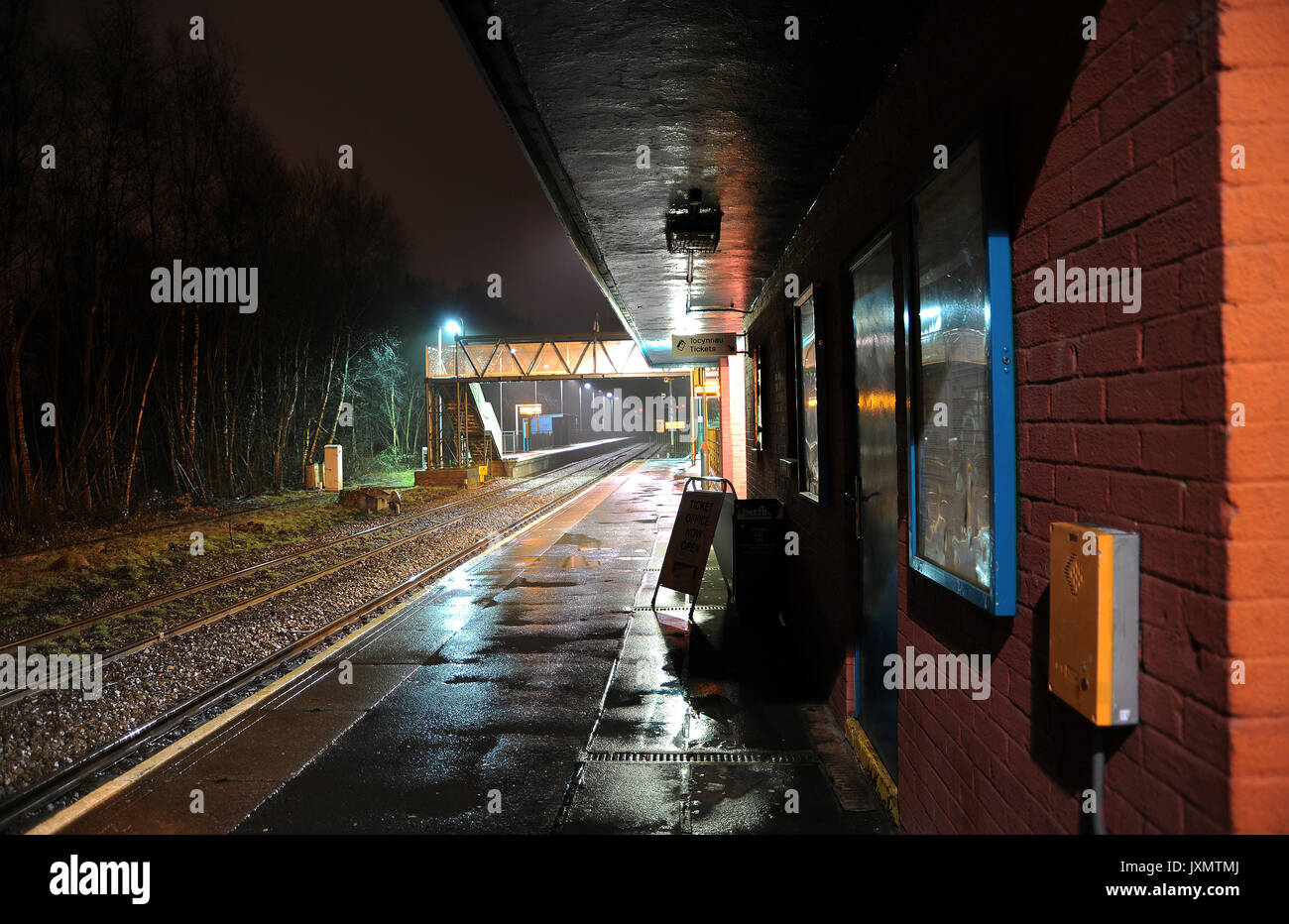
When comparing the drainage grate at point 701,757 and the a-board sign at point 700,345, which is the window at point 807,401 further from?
the a-board sign at point 700,345

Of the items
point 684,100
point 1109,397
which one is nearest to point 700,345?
point 684,100

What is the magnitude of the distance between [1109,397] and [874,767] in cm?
298

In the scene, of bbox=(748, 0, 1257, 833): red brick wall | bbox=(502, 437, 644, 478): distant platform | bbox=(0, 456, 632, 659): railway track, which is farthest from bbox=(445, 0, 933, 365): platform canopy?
bbox=(502, 437, 644, 478): distant platform

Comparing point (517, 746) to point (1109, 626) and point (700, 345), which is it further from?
point (700, 345)

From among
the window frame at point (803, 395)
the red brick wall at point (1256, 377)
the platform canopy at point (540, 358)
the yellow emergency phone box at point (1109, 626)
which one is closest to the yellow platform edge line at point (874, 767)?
the window frame at point (803, 395)

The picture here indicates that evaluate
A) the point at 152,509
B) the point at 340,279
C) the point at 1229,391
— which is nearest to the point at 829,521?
the point at 1229,391

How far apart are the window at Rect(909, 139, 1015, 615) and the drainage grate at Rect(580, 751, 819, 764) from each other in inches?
73.9

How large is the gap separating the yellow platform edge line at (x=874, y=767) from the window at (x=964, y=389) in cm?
136

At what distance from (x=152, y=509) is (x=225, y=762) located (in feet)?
60.5

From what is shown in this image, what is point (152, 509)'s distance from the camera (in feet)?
65.8

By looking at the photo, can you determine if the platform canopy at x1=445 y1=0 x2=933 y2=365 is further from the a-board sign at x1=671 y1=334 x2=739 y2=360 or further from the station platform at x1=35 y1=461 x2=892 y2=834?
the a-board sign at x1=671 y1=334 x2=739 y2=360

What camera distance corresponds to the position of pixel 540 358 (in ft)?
132

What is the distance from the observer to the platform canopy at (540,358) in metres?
38.0

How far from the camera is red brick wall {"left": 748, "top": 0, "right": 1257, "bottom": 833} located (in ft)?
5.00
